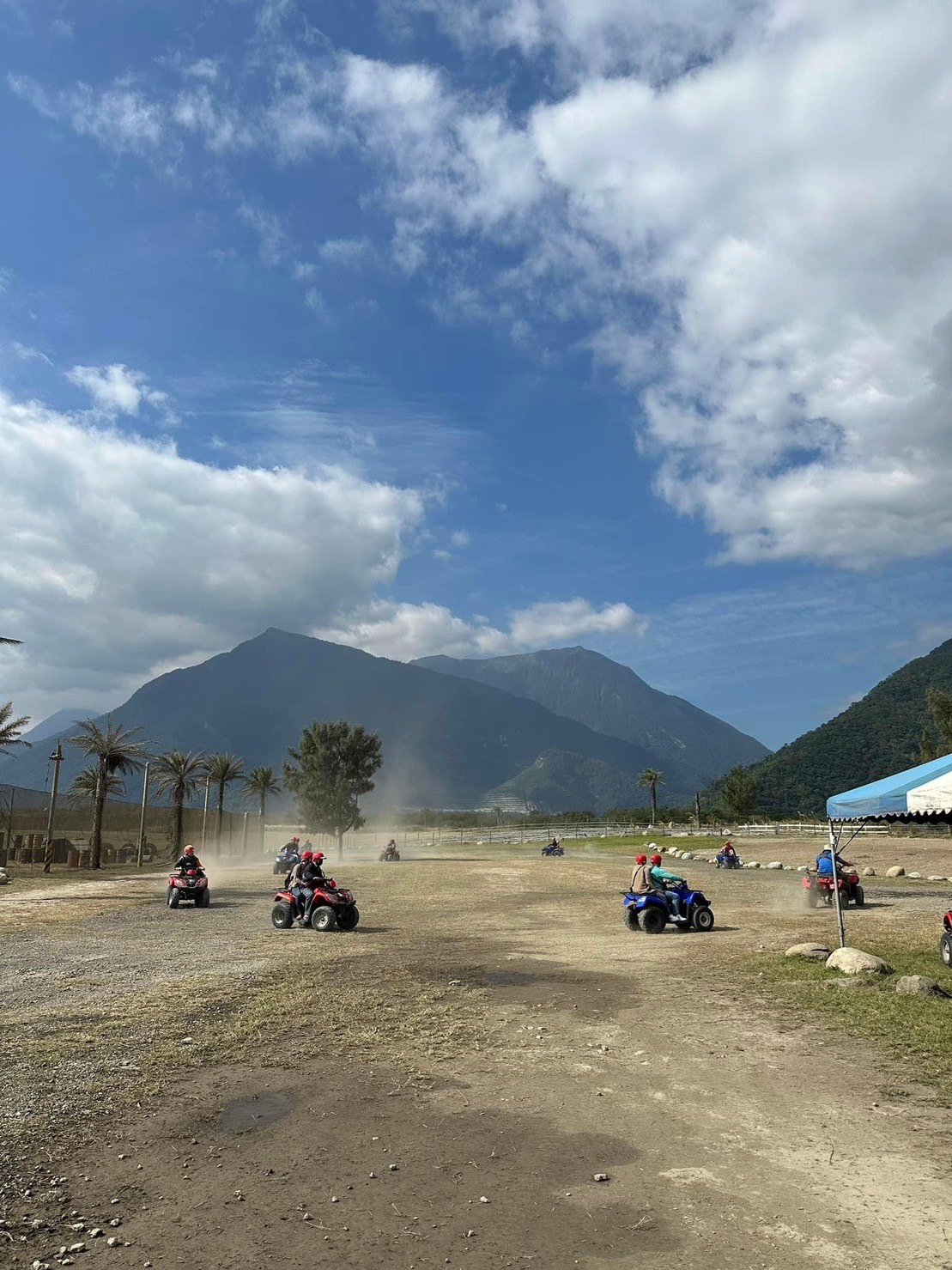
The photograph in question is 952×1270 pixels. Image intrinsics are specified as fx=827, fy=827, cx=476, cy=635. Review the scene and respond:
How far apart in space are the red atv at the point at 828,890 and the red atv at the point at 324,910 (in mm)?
12467

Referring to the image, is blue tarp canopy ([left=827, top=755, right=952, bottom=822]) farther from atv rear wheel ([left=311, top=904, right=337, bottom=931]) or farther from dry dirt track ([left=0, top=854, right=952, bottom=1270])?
atv rear wheel ([left=311, top=904, right=337, bottom=931])

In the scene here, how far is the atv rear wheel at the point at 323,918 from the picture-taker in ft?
61.3

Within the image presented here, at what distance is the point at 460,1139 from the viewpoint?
20.8 feet

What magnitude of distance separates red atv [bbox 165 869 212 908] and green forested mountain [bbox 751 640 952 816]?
106842 millimetres

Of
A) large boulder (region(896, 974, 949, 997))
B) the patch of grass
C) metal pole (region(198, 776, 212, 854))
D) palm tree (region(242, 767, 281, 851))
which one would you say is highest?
palm tree (region(242, 767, 281, 851))

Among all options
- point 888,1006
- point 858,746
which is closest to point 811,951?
point 888,1006

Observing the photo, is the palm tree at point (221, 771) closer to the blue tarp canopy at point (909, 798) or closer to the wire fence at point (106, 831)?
the wire fence at point (106, 831)

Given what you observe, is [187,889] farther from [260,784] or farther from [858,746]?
[858,746]

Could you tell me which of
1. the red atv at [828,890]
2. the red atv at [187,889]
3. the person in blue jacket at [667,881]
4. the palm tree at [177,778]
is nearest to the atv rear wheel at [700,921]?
the person in blue jacket at [667,881]

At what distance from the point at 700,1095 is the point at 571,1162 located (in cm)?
192

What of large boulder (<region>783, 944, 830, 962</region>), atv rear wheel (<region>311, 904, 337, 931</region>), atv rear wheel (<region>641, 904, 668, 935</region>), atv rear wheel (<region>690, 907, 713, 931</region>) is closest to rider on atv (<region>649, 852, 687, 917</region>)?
atv rear wheel (<region>641, 904, 668, 935</region>)

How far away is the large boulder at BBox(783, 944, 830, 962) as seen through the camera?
44.8ft

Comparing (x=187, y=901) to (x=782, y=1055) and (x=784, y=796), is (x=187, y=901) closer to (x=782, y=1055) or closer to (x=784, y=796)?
(x=782, y=1055)

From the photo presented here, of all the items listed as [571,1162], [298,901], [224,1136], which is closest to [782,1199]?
[571,1162]
